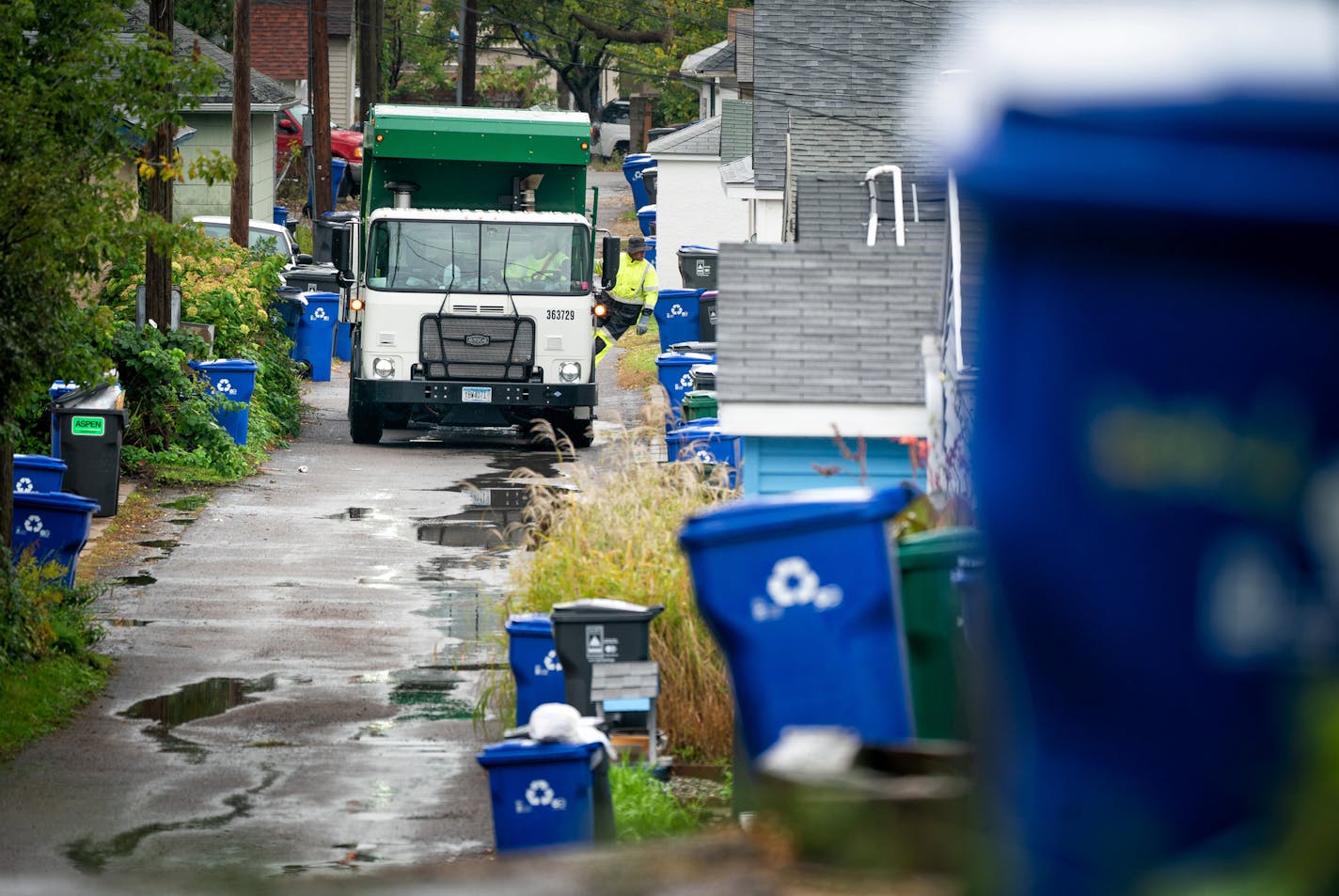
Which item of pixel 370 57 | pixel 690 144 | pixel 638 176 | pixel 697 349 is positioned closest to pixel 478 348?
pixel 697 349

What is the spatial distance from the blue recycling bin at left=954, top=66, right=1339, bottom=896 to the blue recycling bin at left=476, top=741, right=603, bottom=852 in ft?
19.0

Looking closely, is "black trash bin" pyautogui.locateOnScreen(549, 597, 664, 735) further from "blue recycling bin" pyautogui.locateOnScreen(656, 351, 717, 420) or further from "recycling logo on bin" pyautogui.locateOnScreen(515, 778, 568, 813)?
"blue recycling bin" pyautogui.locateOnScreen(656, 351, 717, 420)

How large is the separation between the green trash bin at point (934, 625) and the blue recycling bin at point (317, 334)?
21.6 meters

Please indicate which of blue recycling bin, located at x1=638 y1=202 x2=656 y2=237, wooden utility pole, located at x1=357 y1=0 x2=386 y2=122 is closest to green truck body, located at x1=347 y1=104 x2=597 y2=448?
blue recycling bin, located at x1=638 y1=202 x2=656 y2=237

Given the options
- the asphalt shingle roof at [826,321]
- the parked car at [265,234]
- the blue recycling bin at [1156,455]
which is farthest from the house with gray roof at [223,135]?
the blue recycling bin at [1156,455]

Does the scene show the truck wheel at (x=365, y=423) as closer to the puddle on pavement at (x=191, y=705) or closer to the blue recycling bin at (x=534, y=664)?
the puddle on pavement at (x=191, y=705)

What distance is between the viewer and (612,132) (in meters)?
64.9

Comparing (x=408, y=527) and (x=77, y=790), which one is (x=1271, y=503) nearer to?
(x=77, y=790)

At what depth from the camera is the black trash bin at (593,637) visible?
27.6ft

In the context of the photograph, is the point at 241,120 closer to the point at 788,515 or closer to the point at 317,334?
the point at 317,334

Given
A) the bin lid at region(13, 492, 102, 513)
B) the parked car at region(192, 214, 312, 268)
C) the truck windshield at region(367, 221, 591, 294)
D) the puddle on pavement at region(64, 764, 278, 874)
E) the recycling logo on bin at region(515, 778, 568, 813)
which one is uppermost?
the parked car at region(192, 214, 312, 268)

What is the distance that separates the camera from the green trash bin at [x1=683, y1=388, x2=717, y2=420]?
17.3m

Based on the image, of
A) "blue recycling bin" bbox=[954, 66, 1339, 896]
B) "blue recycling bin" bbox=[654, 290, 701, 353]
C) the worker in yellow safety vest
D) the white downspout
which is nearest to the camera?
"blue recycling bin" bbox=[954, 66, 1339, 896]

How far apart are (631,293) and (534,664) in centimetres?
1915
